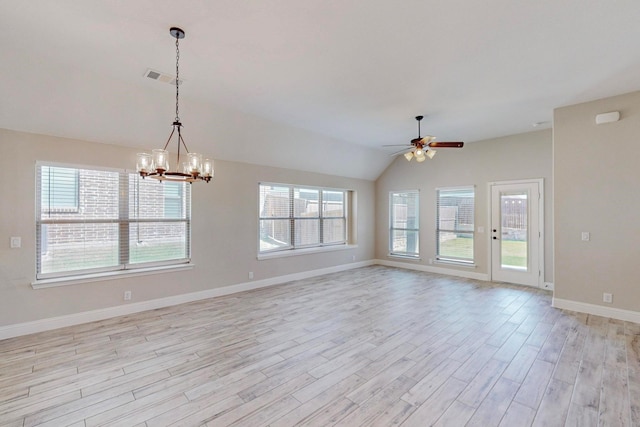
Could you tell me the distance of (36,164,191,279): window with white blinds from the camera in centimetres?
386

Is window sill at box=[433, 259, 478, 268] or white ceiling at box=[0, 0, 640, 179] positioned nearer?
white ceiling at box=[0, 0, 640, 179]

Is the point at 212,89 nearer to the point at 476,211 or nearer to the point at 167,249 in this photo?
the point at 167,249

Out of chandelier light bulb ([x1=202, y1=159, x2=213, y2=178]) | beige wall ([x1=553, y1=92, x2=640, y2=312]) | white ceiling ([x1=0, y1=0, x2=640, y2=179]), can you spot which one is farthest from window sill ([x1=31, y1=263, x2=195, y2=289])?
beige wall ([x1=553, y1=92, x2=640, y2=312])

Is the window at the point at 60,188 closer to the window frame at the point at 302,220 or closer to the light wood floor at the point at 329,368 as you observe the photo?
the light wood floor at the point at 329,368

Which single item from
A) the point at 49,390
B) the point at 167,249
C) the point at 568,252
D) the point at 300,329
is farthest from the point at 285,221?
the point at 568,252

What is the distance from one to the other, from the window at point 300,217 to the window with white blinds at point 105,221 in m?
1.68

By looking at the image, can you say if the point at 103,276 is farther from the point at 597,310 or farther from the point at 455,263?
the point at 597,310

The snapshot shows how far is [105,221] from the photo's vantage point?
13.9ft

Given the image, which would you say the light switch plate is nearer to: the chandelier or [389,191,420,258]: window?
the chandelier

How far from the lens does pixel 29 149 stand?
145 inches

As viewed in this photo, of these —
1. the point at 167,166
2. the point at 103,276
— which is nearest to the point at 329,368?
the point at 167,166

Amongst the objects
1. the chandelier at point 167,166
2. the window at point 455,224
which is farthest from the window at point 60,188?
the window at point 455,224

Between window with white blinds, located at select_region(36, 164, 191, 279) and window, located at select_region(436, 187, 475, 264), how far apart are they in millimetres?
5833

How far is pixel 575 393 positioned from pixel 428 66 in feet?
11.2
